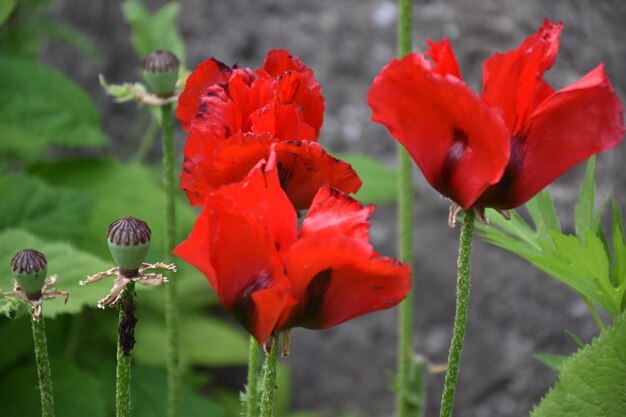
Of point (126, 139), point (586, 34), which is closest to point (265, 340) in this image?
point (586, 34)

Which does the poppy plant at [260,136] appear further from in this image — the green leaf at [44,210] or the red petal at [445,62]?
the green leaf at [44,210]

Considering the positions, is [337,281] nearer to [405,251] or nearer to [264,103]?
[264,103]

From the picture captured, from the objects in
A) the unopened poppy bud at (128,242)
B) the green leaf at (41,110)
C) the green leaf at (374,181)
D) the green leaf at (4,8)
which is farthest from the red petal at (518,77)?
the green leaf at (41,110)

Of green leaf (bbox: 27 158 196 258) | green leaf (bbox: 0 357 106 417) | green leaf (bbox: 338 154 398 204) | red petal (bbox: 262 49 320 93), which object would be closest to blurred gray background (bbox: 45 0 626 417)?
green leaf (bbox: 338 154 398 204)

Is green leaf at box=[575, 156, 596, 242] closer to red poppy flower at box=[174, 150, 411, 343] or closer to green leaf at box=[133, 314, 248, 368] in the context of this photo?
red poppy flower at box=[174, 150, 411, 343]

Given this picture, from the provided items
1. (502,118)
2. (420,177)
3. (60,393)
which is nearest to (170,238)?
(502,118)
